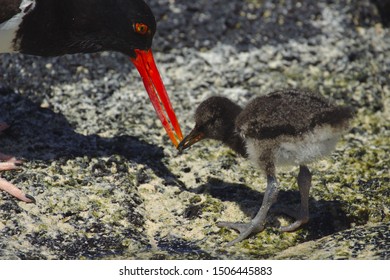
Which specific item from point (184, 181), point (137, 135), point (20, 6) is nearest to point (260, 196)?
point (184, 181)

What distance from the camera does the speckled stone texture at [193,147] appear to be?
188 inches

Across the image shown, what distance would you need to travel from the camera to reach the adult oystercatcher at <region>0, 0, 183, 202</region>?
519 cm

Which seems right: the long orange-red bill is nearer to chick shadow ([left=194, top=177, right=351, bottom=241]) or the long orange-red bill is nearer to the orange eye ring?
the orange eye ring

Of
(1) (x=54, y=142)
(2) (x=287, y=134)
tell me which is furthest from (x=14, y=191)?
(2) (x=287, y=134)

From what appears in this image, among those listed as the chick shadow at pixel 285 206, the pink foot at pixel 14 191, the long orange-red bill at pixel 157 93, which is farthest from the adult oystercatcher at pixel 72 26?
the chick shadow at pixel 285 206

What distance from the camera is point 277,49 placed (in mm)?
6770

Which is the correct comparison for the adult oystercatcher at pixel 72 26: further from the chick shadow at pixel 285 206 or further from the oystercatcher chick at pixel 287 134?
the chick shadow at pixel 285 206

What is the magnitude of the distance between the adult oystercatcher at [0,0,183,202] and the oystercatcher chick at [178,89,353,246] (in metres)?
0.97

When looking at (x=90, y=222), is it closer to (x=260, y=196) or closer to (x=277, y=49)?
(x=260, y=196)

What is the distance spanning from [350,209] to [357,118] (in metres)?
1.29

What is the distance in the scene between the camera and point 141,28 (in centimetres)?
537

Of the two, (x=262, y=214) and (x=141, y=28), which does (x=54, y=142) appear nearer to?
(x=141, y=28)

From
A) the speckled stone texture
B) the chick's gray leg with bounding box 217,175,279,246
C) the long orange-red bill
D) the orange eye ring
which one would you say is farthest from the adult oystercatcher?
the chick's gray leg with bounding box 217,175,279,246

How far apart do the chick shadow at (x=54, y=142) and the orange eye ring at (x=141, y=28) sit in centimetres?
82
